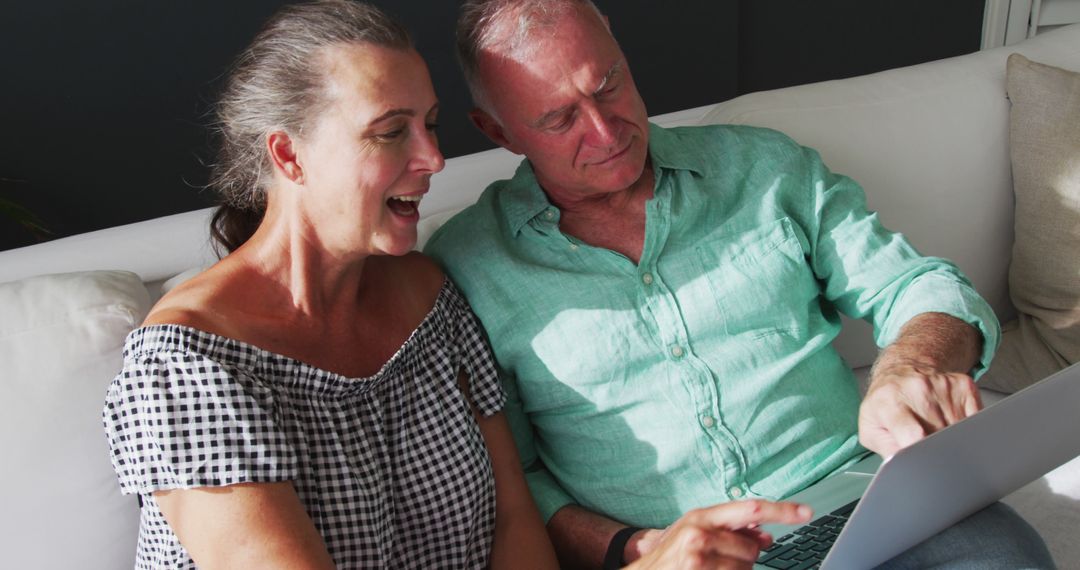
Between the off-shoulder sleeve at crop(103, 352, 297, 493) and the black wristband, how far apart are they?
0.48 meters

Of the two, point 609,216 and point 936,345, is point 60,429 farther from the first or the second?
point 936,345

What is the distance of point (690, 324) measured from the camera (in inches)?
61.6

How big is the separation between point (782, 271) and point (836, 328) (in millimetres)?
156

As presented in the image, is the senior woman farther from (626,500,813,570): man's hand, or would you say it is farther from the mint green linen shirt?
(626,500,813,570): man's hand

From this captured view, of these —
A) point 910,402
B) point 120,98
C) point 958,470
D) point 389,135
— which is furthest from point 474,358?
point 120,98

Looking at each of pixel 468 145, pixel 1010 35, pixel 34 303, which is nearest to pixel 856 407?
pixel 34 303

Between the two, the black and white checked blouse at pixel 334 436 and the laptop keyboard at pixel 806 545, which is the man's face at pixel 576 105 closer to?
the black and white checked blouse at pixel 334 436

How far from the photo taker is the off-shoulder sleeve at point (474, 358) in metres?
1.51

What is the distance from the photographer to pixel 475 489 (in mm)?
1446

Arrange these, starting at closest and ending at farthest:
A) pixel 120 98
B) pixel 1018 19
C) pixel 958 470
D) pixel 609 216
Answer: pixel 958 470 < pixel 609 216 < pixel 120 98 < pixel 1018 19

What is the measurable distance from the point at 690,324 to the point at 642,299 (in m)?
0.08

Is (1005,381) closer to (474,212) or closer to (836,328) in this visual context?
(836,328)

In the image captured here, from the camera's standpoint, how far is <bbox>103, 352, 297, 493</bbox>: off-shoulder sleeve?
1.17 m

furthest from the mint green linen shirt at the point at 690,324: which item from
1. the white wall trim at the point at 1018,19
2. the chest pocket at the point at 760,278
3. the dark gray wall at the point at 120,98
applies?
the white wall trim at the point at 1018,19
